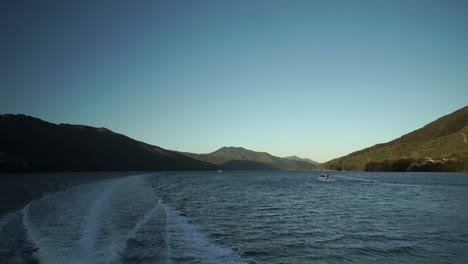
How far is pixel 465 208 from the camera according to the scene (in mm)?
52812

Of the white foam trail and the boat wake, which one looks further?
the white foam trail

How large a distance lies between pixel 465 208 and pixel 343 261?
136 ft

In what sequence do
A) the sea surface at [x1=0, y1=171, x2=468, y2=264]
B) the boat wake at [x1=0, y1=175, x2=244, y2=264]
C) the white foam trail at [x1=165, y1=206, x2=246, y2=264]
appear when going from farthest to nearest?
the sea surface at [x1=0, y1=171, x2=468, y2=264] < the white foam trail at [x1=165, y1=206, x2=246, y2=264] < the boat wake at [x1=0, y1=175, x2=244, y2=264]

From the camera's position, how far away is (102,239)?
27922mm

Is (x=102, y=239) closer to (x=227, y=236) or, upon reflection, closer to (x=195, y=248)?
(x=195, y=248)

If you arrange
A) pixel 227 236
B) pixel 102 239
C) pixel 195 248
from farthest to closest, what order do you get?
pixel 227 236, pixel 102 239, pixel 195 248

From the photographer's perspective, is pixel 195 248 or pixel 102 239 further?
pixel 102 239

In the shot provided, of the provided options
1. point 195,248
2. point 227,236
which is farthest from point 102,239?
point 227,236

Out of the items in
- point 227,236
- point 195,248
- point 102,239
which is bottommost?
point 195,248

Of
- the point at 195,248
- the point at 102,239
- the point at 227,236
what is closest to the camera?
the point at 195,248

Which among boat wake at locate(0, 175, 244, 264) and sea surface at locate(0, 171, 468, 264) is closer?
boat wake at locate(0, 175, 244, 264)

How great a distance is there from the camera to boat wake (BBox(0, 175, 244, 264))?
894 inches

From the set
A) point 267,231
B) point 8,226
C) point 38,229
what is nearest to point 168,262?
point 267,231

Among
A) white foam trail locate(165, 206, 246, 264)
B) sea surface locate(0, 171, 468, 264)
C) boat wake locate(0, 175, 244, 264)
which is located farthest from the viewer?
sea surface locate(0, 171, 468, 264)
